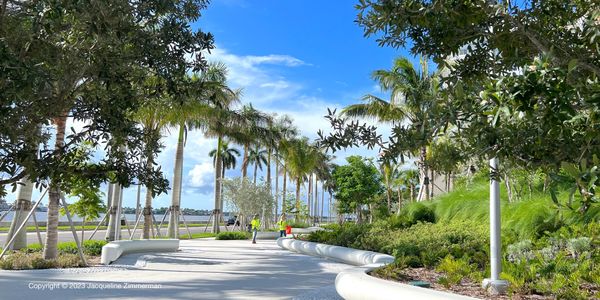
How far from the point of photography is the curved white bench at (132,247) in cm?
1415

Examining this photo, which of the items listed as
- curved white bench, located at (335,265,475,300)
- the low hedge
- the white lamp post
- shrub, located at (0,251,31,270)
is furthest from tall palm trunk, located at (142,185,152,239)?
the white lamp post

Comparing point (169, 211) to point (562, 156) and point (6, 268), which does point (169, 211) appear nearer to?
point (6, 268)

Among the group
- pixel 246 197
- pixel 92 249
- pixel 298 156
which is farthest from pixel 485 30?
pixel 298 156

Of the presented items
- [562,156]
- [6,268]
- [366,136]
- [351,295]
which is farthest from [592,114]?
[6,268]

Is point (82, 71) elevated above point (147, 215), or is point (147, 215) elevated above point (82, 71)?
point (82, 71)

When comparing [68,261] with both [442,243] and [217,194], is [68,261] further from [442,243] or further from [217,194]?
[217,194]

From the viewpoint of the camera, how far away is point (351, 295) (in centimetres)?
664

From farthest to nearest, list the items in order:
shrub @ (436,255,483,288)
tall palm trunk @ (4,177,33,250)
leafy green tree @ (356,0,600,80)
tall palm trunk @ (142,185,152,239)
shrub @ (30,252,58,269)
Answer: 1. tall palm trunk @ (142,185,152,239)
2. tall palm trunk @ (4,177,33,250)
3. shrub @ (30,252,58,269)
4. shrub @ (436,255,483,288)
5. leafy green tree @ (356,0,600,80)

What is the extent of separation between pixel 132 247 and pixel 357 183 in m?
35.0

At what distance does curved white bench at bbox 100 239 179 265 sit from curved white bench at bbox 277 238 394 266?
469 centimetres

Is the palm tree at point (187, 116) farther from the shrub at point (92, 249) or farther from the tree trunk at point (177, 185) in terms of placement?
the shrub at point (92, 249)

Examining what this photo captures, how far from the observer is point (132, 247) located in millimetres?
17109

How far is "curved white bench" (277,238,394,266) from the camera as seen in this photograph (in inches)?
479

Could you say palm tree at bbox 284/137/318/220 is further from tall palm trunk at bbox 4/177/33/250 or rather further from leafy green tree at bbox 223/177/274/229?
tall palm trunk at bbox 4/177/33/250
